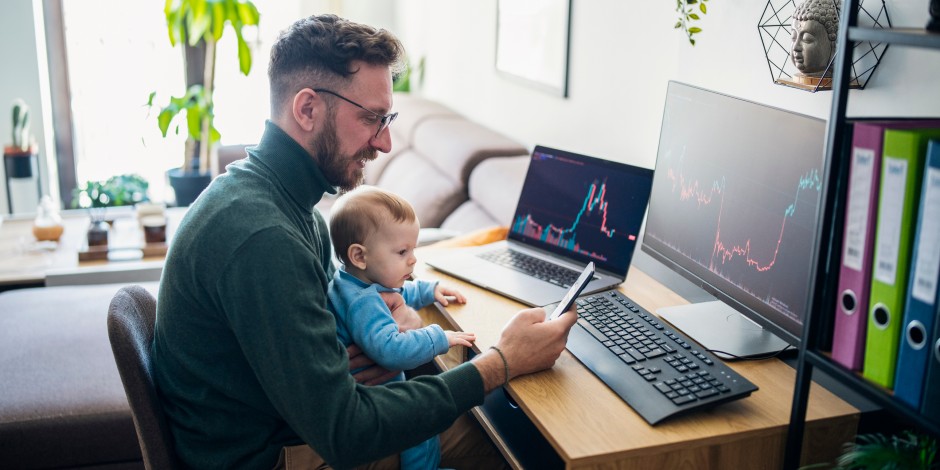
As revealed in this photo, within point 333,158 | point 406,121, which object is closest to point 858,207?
point 333,158

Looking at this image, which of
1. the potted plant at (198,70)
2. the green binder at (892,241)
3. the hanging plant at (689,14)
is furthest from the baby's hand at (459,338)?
the potted plant at (198,70)

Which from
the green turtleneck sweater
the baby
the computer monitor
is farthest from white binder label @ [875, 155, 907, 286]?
the baby

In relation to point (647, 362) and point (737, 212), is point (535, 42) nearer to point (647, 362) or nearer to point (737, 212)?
point (737, 212)

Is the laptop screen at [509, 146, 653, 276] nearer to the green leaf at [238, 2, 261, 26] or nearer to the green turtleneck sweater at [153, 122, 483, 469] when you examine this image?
the green turtleneck sweater at [153, 122, 483, 469]

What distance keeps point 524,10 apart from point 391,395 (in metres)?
2.06

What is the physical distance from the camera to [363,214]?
1533mm

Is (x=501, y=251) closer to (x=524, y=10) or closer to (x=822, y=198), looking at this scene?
(x=822, y=198)

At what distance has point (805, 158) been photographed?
1.31 m

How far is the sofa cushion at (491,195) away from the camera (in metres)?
2.67

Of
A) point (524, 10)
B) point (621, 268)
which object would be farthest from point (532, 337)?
point (524, 10)

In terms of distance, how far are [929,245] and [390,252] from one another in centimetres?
89

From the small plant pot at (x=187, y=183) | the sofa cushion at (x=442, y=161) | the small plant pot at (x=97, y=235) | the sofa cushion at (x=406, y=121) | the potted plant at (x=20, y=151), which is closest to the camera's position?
the small plant pot at (x=97, y=235)

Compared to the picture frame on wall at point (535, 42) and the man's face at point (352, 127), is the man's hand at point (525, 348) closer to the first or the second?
the man's face at point (352, 127)

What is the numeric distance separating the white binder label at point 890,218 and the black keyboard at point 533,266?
85cm
